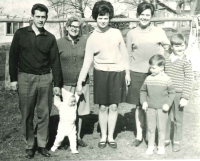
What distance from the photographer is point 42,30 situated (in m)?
3.49

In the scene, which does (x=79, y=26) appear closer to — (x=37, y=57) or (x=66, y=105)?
(x=37, y=57)

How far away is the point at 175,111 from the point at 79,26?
166 centimetres

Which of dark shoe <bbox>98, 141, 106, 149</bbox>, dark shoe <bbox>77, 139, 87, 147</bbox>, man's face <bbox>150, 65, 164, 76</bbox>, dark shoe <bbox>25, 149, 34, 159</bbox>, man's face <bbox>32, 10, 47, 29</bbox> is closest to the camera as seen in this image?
man's face <bbox>32, 10, 47, 29</bbox>

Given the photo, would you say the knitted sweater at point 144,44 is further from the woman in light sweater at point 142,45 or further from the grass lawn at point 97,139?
the grass lawn at point 97,139

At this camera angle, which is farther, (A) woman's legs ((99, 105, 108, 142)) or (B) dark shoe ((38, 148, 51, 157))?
(A) woman's legs ((99, 105, 108, 142))

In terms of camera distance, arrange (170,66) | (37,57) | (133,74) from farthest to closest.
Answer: (133,74)
(170,66)
(37,57)

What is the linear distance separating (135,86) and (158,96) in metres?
0.47

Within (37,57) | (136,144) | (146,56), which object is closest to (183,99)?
(146,56)

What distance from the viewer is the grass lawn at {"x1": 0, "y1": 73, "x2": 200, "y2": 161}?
3822 mm

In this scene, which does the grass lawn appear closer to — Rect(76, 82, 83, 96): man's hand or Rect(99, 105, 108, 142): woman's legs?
Rect(99, 105, 108, 142): woman's legs

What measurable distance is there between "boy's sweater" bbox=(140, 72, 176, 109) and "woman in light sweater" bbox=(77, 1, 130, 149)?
1.28ft

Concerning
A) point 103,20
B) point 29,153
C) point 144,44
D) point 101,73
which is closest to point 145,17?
point 144,44

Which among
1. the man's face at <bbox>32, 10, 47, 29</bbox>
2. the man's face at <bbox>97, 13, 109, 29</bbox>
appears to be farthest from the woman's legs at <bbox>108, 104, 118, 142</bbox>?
the man's face at <bbox>32, 10, 47, 29</bbox>

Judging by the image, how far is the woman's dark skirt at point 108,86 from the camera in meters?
3.82
